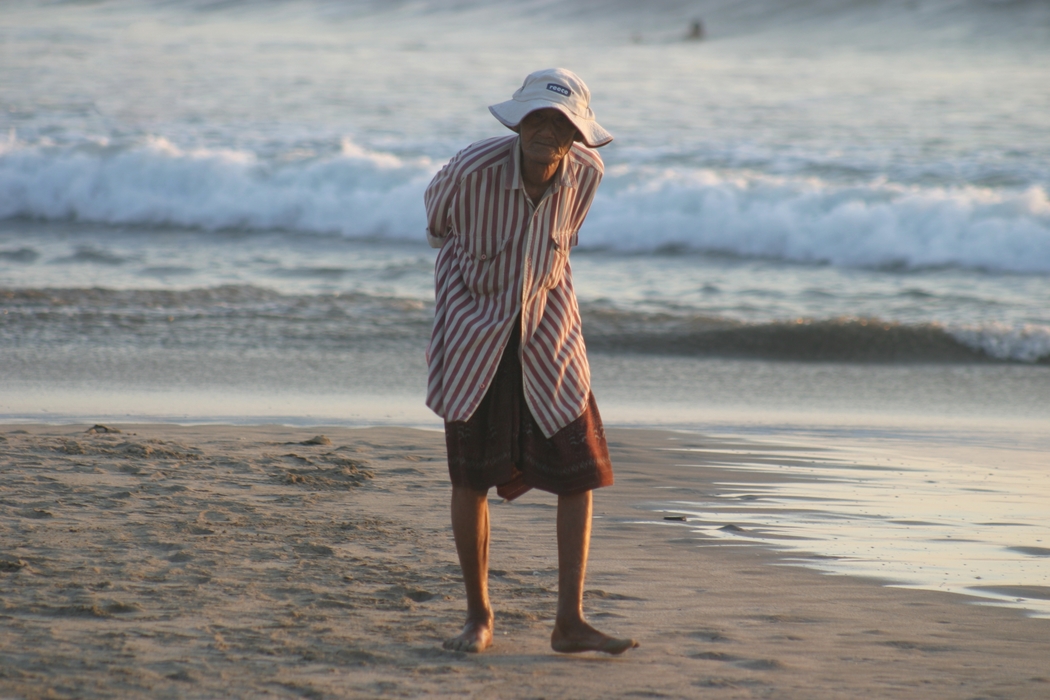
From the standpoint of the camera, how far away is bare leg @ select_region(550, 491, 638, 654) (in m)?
2.97

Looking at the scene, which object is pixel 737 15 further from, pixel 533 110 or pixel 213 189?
pixel 533 110

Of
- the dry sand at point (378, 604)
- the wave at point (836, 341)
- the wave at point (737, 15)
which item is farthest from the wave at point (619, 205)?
the wave at point (737, 15)

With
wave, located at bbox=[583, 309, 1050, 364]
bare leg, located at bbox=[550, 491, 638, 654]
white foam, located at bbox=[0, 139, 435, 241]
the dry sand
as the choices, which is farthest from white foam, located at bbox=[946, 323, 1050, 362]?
white foam, located at bbox=[0, 139, 435, 241]

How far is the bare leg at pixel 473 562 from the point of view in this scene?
302cm

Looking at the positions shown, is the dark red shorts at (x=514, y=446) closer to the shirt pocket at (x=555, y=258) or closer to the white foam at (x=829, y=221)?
the shirt pocket at (x=555, y=258)

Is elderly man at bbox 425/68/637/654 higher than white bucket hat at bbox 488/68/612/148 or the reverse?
the reverse

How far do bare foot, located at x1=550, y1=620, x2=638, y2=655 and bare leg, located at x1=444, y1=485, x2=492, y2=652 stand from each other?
20 centimetres

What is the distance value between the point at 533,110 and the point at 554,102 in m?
0.06

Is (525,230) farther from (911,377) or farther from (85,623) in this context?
(911,377)

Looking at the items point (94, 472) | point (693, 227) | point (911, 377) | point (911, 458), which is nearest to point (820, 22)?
point (693, 227)

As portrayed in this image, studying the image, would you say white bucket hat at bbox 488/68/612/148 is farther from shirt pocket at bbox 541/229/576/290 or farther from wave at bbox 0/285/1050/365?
wave at bbox 0/285/1050/365

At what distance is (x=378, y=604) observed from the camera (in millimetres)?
3305

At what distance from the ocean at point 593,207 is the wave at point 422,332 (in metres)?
0.03

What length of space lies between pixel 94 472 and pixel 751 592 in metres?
2.54
